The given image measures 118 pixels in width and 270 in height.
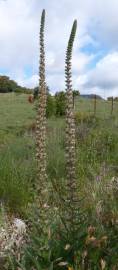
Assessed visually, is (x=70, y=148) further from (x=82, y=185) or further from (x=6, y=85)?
(x=6, y=85)

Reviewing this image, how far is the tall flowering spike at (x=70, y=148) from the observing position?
464 centimetres

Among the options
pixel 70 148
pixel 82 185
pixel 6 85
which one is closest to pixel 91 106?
pixel 6 85

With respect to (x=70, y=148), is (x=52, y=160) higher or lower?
lower

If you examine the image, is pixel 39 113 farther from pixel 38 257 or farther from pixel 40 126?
pixel 38 257

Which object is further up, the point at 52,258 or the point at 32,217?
the point at 32,217

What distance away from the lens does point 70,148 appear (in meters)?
5.12

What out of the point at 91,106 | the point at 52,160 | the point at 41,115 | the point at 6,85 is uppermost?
the point at 41,115

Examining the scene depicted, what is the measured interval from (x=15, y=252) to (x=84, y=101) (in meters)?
33.9

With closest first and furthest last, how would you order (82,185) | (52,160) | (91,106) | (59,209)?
(59,209)
(82,185)
(52,160)
(91,106)

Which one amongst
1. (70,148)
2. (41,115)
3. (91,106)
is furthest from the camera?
(91,106)

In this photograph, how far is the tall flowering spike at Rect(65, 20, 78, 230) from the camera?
4645mm

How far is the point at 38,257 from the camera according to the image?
548 cm

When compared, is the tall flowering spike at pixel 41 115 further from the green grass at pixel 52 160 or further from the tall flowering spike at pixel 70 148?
the green grass at pixel 52 160

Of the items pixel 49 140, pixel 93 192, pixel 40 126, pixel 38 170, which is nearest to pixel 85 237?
pixel 38 170
